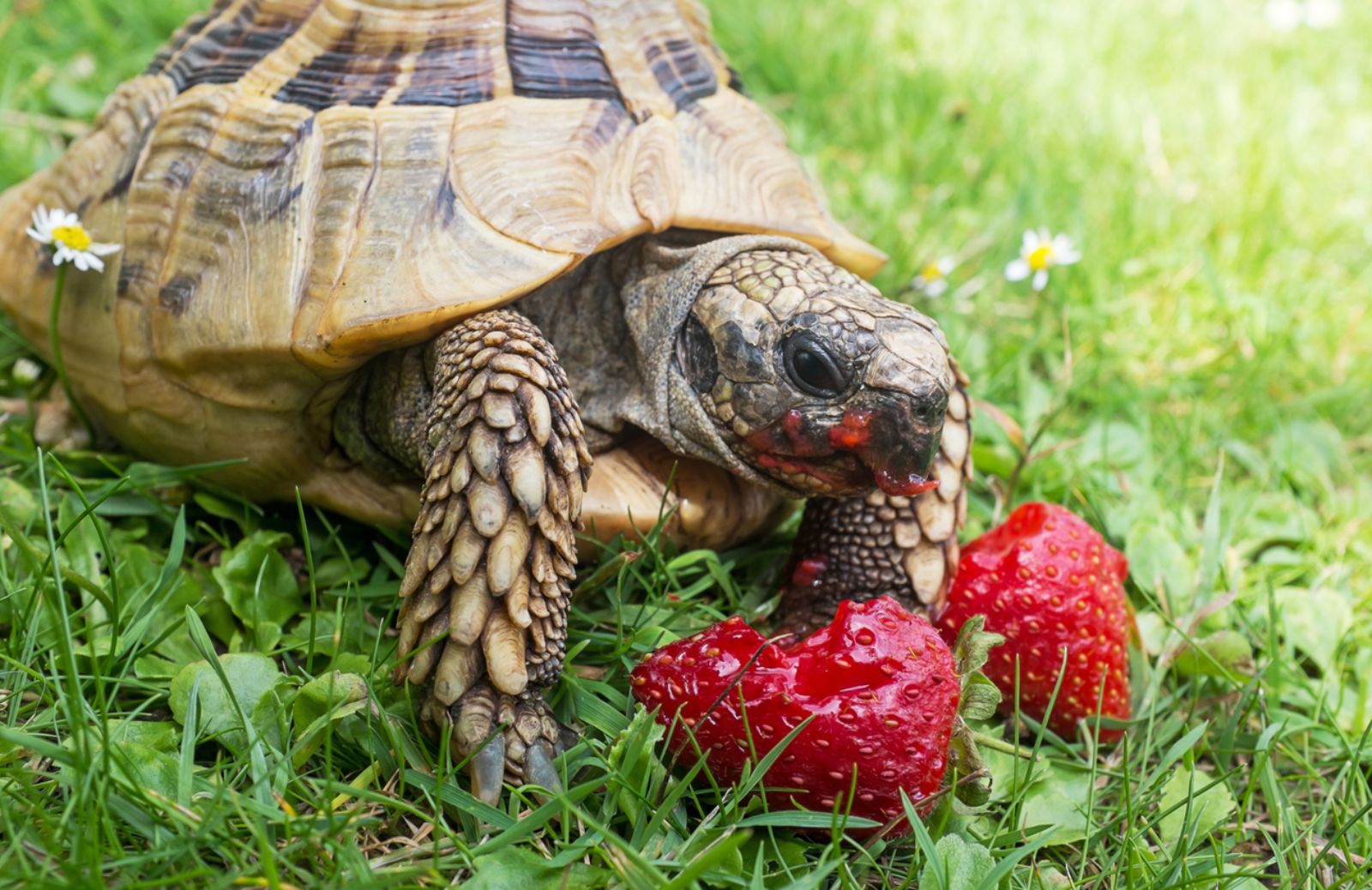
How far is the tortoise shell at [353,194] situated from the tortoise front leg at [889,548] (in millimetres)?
578

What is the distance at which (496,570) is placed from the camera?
1.82 meters

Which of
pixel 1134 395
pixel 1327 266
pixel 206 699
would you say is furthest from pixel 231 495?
pixel 1327 266

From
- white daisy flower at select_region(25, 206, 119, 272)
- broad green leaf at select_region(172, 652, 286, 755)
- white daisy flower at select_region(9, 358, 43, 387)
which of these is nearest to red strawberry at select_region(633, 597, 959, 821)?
broad green leaf at select_region(172, 652, 286, 755)

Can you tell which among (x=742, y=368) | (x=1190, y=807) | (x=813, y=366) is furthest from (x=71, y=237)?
(x=1190, y=807)

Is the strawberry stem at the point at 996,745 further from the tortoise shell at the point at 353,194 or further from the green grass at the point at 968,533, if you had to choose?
the tortoise shell at the point at 353,194

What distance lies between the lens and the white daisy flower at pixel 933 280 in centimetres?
328

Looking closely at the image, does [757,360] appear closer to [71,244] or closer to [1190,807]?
[1190,807]

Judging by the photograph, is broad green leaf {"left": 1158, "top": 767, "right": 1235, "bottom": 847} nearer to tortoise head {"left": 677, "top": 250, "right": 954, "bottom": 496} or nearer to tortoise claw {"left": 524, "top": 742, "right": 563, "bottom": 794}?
tortoise head {"left": 677, "top": 250, "right": 954, "bottom": 496}

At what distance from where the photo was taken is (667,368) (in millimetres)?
2264

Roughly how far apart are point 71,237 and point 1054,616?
223 cm

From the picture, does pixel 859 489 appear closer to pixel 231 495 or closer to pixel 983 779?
pixel 983 779

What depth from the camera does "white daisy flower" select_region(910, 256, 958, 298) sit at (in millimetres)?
3279

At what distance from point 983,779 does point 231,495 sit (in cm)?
170

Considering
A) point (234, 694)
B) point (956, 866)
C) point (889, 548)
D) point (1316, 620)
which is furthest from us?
point (1316, 620)
